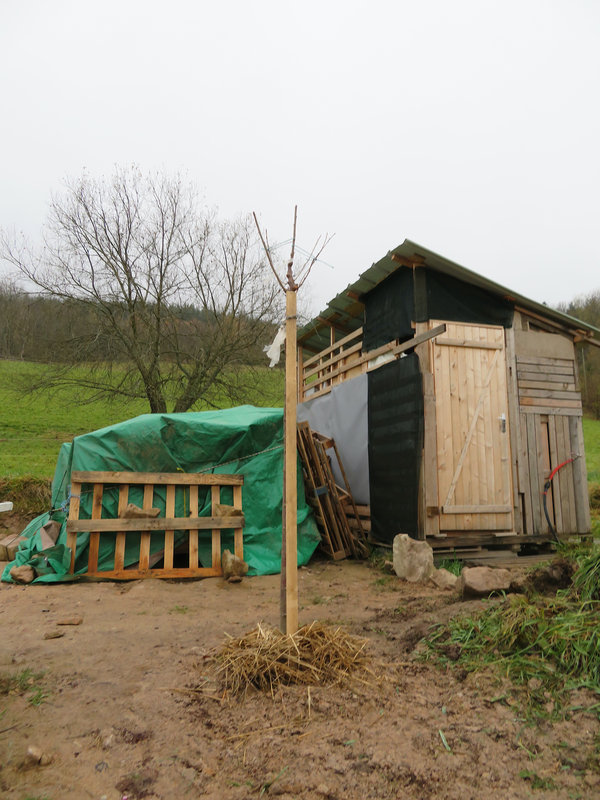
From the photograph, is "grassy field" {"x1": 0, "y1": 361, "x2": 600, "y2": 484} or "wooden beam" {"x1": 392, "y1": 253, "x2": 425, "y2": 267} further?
"grassy field" {"x1": 0, "y1": 361, "x2": 600, "y2": 484}

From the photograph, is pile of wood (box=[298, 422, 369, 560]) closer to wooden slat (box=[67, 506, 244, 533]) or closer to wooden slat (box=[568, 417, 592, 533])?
wooden slat (box=[67, 506, 244, 533])

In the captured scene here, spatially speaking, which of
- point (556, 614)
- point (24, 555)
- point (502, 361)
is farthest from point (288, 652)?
point (502, 361)

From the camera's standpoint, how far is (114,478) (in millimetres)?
6590

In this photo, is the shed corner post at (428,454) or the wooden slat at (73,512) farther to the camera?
the shed corner post at (428,454)

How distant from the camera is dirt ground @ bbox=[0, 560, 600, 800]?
206 centimetres

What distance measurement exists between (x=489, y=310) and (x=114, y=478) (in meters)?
5.80

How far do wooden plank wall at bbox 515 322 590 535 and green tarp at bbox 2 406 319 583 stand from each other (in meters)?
3.29

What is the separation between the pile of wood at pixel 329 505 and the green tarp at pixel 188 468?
0.29 meters

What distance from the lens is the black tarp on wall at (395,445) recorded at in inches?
269

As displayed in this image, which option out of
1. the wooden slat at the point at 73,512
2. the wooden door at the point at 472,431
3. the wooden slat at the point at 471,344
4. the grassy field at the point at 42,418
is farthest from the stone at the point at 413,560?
the grassy field at the point at 42,418

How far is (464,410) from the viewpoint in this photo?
714 centimetres

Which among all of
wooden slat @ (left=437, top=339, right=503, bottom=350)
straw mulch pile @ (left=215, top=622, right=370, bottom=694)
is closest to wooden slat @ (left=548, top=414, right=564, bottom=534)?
wooden slat @ (left=437, top=339, right=503, bottom=350)

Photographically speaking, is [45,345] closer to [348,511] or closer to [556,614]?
[348,511]

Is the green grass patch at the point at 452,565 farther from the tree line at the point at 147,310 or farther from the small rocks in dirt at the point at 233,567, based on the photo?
the tree line at the point at 147,310
